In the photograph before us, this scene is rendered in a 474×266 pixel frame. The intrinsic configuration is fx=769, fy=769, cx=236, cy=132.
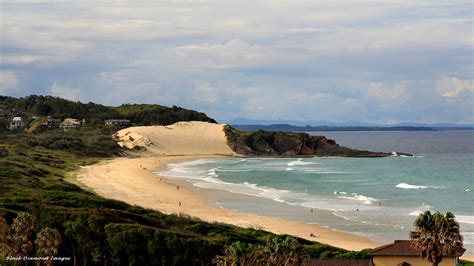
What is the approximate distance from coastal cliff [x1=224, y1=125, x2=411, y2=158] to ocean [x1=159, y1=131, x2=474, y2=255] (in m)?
30.5

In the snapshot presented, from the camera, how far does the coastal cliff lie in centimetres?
15150

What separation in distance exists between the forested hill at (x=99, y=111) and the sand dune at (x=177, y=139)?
11.7 m

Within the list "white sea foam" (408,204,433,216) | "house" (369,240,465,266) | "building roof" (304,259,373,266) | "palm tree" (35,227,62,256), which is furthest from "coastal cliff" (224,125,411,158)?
"palm tree" (35,227,62,256)

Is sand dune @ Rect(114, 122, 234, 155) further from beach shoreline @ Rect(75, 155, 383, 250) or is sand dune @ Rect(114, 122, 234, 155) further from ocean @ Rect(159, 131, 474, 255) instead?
beach shoreline @ Rect(75, 155, 383, 250)

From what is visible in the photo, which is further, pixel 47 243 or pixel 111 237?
pixel 111 237

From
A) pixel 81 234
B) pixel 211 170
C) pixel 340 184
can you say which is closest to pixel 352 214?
pixel 340 184

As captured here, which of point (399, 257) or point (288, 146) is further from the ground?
point (288, 146)

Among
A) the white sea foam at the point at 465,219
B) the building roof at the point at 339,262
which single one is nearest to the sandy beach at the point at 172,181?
the white sea foam at the point at 465,219

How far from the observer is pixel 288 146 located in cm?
15212

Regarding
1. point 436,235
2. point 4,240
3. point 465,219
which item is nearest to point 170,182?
point 465,219

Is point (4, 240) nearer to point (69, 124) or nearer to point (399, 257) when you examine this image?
point (399, 257)

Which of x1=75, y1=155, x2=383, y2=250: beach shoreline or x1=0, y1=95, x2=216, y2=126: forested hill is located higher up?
x1=0, y1=95, x2=216, y2=126: forested hill

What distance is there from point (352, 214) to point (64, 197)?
83.1 feet

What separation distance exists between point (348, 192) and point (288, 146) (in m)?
76.8
